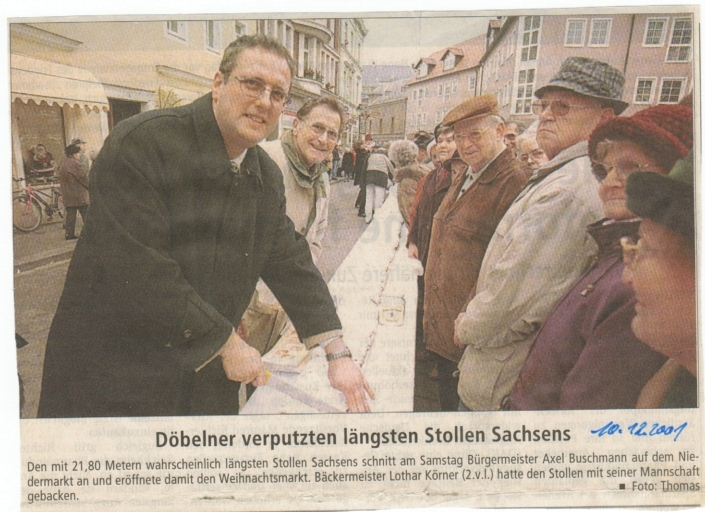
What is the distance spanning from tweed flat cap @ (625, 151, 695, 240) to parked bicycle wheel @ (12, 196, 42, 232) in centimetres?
274

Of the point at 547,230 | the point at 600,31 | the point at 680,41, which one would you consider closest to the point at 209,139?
the point at 547,230

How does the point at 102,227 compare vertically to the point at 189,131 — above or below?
below

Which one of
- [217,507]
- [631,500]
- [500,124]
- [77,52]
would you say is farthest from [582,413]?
[77,52]

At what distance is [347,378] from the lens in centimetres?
279

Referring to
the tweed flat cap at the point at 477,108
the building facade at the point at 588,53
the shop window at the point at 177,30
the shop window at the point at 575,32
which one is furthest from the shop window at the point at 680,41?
the shop window at the point at 177,30

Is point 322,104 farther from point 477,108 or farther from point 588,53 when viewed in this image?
point 588,53

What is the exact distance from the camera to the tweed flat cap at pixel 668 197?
101 inches

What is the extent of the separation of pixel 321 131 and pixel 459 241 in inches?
33.1

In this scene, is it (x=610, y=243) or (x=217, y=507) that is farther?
(x=217, y=507)

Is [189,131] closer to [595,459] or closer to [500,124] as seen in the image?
[500,124]

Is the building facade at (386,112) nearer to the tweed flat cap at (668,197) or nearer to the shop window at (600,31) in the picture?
the shop window at (600,31)

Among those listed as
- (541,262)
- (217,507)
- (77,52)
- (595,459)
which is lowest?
(217,507)

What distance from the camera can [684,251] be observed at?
269 centimetres

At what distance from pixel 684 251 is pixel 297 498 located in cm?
223
